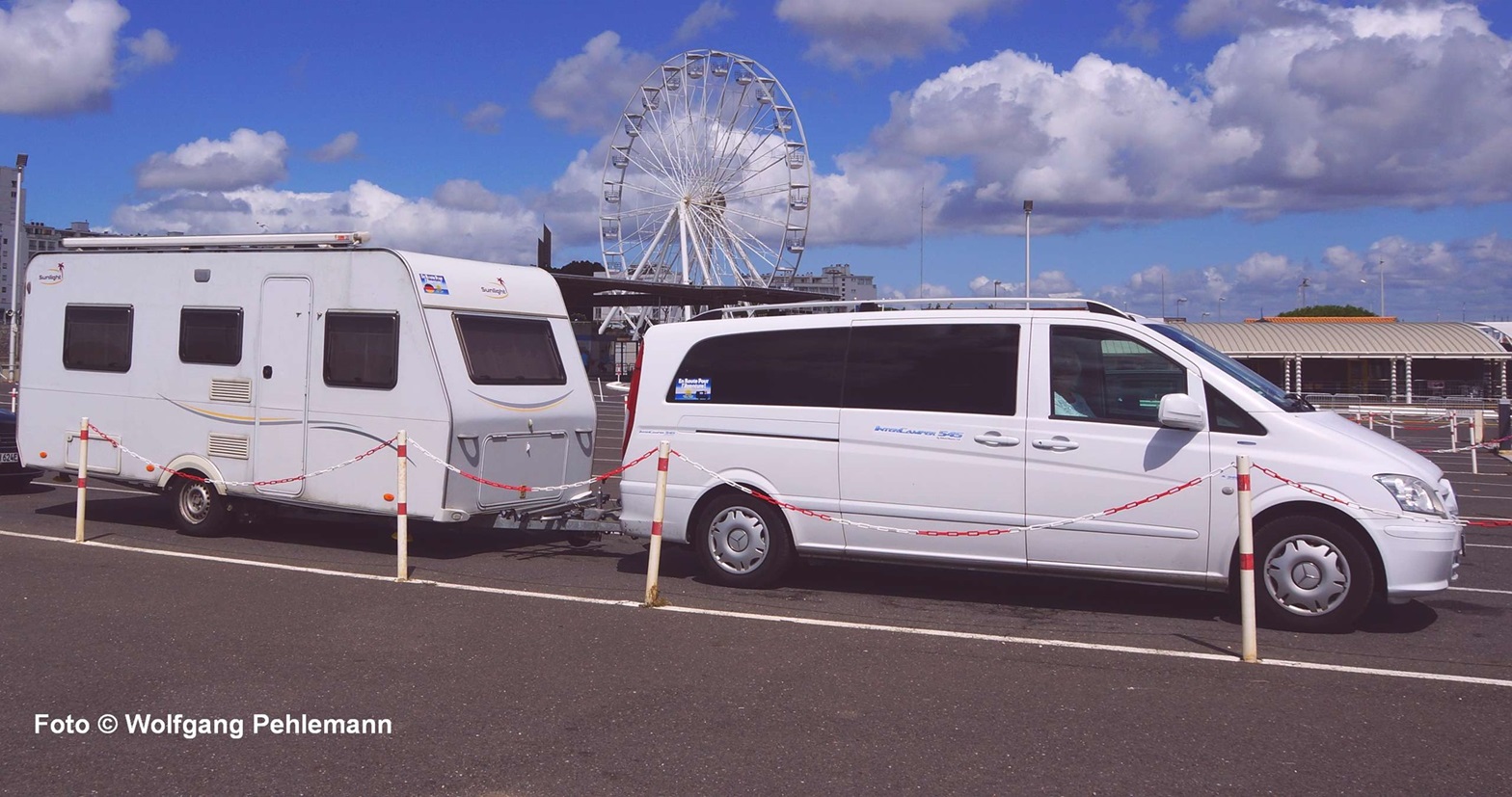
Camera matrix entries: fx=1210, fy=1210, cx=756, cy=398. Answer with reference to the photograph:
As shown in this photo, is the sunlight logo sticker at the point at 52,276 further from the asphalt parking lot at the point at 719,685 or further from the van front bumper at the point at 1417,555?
the van front bumper at the point at 1417,555

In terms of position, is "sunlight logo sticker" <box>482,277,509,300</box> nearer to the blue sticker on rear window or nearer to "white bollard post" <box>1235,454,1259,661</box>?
the blue sticker on rear window

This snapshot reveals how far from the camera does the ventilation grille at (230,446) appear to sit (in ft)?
36.5

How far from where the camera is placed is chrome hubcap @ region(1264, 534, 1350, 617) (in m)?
7.41

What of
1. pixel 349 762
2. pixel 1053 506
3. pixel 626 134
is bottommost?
pixel 349 762

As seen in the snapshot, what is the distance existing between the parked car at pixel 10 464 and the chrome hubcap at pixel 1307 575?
1396cm

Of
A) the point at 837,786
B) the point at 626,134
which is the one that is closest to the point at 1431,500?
the point at 837,786

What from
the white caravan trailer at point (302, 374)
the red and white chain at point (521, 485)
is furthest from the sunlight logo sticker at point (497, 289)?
the red and white chain at point (521, 485)

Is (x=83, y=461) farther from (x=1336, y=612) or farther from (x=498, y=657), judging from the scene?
(x=1336, y=612)

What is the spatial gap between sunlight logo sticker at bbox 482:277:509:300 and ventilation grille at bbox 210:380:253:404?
2351 millimetres

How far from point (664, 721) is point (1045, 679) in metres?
2.12

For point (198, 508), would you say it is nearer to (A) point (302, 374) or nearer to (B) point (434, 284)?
(A) point (302, 374)

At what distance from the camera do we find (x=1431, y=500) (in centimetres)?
732

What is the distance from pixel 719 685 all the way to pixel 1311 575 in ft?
12.5

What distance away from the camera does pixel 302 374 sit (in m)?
10.9
